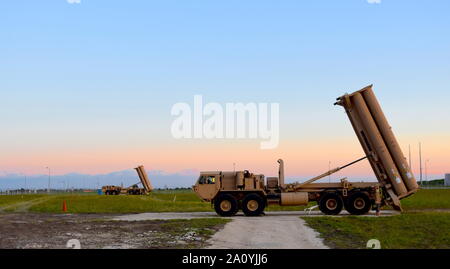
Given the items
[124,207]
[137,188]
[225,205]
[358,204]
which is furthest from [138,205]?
[137,188]

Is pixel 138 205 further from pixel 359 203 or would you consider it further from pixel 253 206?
pixel 359 203

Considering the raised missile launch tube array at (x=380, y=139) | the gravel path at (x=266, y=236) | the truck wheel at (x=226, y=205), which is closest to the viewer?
the gravel path at (x=266, y=236)

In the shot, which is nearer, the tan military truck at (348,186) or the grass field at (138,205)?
the tan military truck at (348,186)

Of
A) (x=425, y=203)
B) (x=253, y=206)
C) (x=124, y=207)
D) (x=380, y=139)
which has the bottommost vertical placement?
(x=124, y=207)

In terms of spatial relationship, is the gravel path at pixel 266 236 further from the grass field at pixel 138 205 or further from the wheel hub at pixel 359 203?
the grass field at pixel 138 205

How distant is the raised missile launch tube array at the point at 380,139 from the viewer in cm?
3020

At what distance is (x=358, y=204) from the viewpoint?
105 ft

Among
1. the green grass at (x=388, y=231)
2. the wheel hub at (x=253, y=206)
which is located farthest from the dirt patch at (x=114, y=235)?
the wheel hub at (x=253, y=206)

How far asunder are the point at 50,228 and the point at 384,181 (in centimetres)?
1793

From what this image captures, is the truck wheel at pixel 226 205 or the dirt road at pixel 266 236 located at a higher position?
the truck wheel at pixel 226 205

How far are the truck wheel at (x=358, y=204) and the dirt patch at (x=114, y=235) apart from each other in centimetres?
939

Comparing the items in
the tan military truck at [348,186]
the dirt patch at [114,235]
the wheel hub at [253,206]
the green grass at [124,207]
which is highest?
the tan military truck at [348,186]

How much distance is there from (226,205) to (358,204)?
7.63 m

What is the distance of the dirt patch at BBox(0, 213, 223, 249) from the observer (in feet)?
61.2
